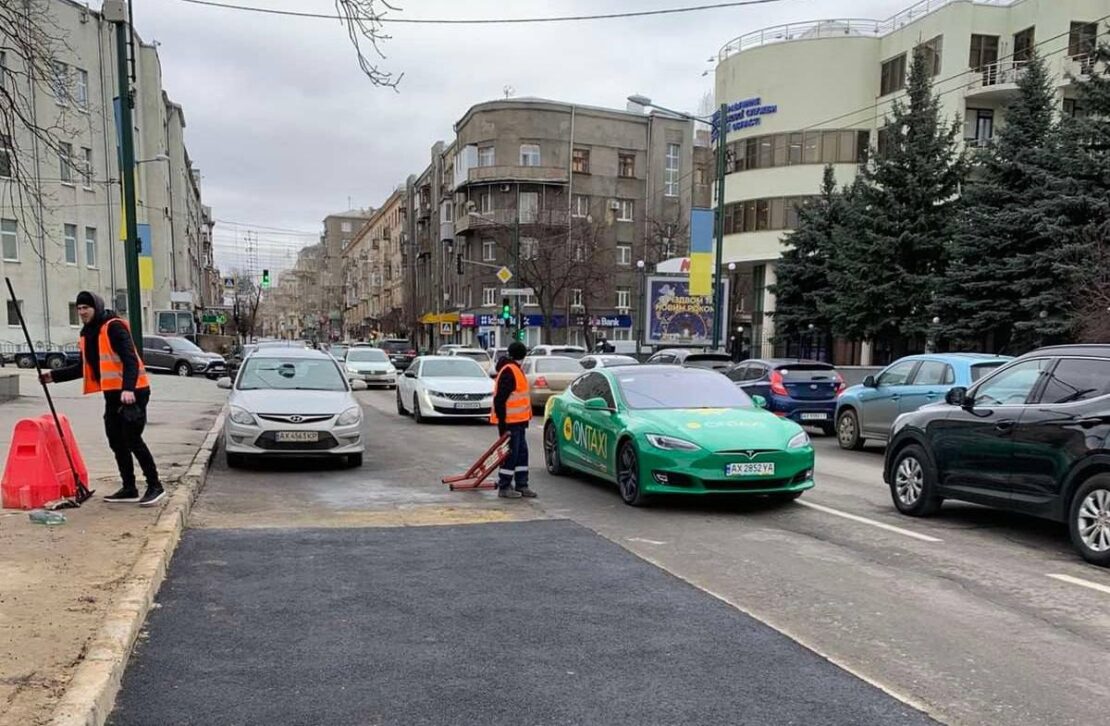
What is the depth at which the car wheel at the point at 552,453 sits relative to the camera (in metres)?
10.8

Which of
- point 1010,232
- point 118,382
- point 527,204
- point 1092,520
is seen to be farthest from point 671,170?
point 1092,520

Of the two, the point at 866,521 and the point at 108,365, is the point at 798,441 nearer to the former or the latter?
the point at 866,521

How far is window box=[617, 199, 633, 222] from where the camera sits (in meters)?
61.8

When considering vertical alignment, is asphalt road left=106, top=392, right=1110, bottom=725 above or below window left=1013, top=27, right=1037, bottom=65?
below

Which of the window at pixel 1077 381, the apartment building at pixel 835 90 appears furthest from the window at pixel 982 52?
the window at pixel 1077 381

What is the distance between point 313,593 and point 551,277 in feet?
154

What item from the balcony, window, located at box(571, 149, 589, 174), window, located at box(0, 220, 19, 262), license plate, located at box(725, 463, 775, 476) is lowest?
license plate, located at box(725, 463, 775, 476)

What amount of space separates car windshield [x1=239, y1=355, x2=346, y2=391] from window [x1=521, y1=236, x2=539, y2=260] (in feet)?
129

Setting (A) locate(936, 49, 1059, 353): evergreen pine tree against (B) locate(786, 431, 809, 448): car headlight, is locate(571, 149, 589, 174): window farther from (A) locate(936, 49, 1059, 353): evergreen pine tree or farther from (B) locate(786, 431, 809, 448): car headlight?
(B) locate(786, 431, 809, 448): car headlight

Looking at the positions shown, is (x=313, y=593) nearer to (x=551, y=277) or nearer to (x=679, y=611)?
(x=679, y=611)

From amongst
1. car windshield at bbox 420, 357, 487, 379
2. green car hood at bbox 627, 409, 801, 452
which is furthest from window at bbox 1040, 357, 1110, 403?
car windshield at bbox 420, 357, 487, 379

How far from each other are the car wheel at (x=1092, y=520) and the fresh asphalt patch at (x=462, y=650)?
3229mm

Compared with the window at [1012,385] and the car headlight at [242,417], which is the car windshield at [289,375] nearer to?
the car headlight at [242,417]

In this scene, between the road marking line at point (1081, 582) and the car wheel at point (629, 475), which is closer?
the road marking line at point (1081, 582)
